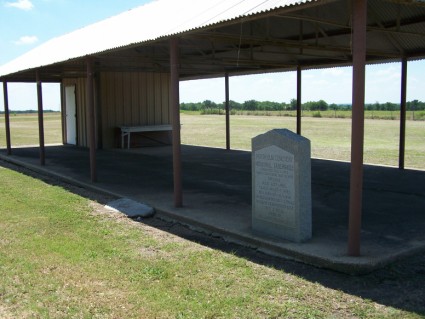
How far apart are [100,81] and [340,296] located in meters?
16.9

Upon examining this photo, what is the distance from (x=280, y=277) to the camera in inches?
211

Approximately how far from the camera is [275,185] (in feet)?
21.6

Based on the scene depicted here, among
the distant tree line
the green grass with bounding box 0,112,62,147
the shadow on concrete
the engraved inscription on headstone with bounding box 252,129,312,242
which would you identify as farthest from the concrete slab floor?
the distant tree line

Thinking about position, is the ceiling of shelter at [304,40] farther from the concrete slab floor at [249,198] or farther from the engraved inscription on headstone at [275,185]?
the concrete slab floor at [249,198]

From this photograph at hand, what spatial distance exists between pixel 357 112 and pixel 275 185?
1557 mm

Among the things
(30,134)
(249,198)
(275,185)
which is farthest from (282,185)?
(30,134)

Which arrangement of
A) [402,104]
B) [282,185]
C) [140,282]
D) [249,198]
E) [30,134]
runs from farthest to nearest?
1. [30,134]
2. [402,104]
3. [249,198]
4. [282,185]
5. [140,282]

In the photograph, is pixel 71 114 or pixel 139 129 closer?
pixel 139 129

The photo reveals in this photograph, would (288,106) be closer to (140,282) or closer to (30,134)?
(30,134)

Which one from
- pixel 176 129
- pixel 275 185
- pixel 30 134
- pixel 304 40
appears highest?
pixel 304 40

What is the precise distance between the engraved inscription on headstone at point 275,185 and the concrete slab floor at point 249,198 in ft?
1.17

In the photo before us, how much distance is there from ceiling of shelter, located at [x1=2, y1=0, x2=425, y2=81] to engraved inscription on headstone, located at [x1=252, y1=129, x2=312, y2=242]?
5.50 feet

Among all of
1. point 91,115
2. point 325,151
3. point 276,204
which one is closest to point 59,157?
point 91,115

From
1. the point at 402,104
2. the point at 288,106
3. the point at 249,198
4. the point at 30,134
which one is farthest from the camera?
the point at 288,106
